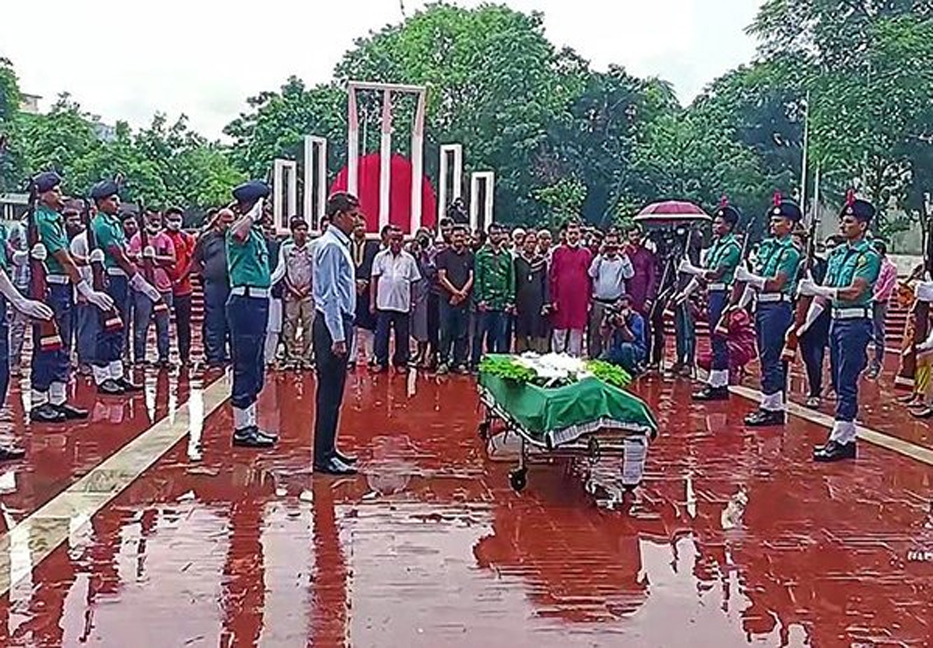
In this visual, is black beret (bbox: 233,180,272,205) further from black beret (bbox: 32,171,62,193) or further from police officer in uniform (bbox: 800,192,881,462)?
police officer in uniform (bbox: 800,192,881,462)

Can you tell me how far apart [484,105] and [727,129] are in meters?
9.61

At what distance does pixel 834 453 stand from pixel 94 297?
19.4 feet

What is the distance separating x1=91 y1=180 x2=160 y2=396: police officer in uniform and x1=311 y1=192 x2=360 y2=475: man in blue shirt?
325cm

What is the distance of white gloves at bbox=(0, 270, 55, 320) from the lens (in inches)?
297

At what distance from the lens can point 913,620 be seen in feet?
16.5

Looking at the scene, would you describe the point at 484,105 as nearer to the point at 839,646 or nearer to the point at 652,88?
the point at 652,88

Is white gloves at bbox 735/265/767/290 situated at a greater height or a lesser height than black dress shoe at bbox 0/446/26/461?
greater

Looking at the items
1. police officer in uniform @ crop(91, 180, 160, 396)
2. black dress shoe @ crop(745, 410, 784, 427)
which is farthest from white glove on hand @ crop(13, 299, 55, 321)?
black dress shoe @ crop(745, 410, 784, 427)

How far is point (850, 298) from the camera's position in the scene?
8.20 m

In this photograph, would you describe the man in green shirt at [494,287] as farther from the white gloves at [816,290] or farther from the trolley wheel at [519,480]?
the trolley wheel at [519,480]

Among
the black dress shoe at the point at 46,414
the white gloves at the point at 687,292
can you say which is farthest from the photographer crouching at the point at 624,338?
the black dress shoe at the point at 46,414

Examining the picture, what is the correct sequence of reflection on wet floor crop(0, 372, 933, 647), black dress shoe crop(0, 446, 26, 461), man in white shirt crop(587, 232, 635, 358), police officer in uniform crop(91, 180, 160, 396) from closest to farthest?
reflection on wet floor crop(0, 372, 933, 647) < black dress shoe crop(0, 446, 26, 461) < police officer in uniform crop(91, 180, 160, 396) < man in white shirt crop(587, 232, 635, 358)

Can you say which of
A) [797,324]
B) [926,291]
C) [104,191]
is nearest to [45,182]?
[104,191]

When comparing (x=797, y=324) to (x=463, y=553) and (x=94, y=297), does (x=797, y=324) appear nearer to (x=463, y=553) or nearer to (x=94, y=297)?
(x=463, y=553)
